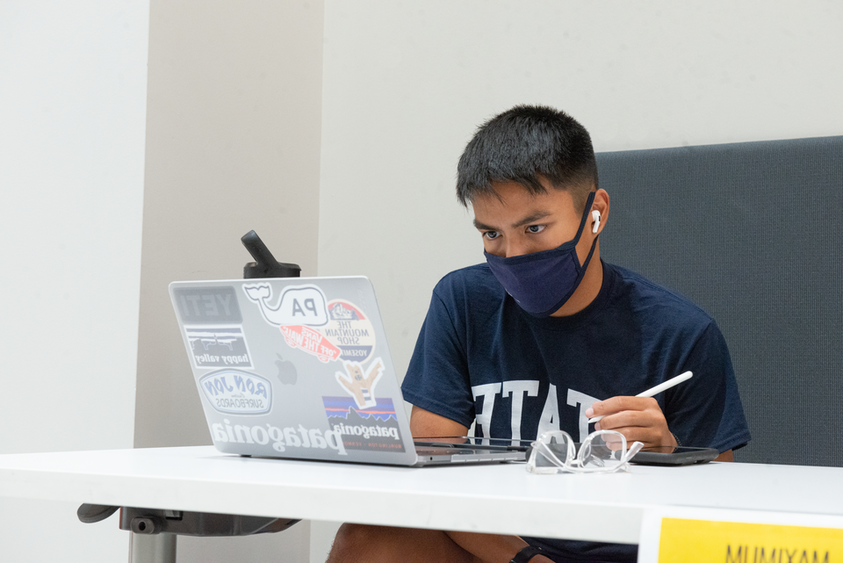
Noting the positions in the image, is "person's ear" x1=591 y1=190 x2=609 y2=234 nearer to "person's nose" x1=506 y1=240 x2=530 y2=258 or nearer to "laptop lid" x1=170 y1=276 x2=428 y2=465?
"person's nose" x1=506 y1=240 x2=530 y2=258

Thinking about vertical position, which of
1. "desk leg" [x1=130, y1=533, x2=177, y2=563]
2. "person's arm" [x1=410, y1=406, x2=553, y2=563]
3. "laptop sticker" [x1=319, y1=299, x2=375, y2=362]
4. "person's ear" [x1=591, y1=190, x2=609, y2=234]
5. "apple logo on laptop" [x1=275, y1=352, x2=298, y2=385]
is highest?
"person's ear" [x1=591, y1=190, x2=609, y2=234]

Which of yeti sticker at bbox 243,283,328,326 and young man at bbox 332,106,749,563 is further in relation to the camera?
young man at bbox 332,106,749,563

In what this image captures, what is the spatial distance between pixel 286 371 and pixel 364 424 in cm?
8

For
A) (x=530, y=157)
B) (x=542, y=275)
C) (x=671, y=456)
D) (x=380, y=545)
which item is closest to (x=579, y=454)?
(x=671, y=456)

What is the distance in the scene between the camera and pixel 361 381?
679 mm

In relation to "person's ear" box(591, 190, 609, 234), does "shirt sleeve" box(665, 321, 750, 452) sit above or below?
below

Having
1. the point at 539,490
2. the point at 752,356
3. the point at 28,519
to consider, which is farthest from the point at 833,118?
the point at 28,519

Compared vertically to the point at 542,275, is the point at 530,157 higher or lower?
higher

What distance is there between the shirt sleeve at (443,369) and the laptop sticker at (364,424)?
0.59 meters

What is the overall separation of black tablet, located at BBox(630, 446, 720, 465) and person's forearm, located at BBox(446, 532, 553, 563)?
200 mm

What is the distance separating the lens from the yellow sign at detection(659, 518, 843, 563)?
45cm

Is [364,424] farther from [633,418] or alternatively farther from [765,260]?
[765,260]

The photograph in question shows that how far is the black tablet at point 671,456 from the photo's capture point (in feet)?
2.84

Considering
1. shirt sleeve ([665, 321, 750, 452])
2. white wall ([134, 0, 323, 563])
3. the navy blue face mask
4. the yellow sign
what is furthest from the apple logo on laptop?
white wall ([134, 0, 323, 563])
